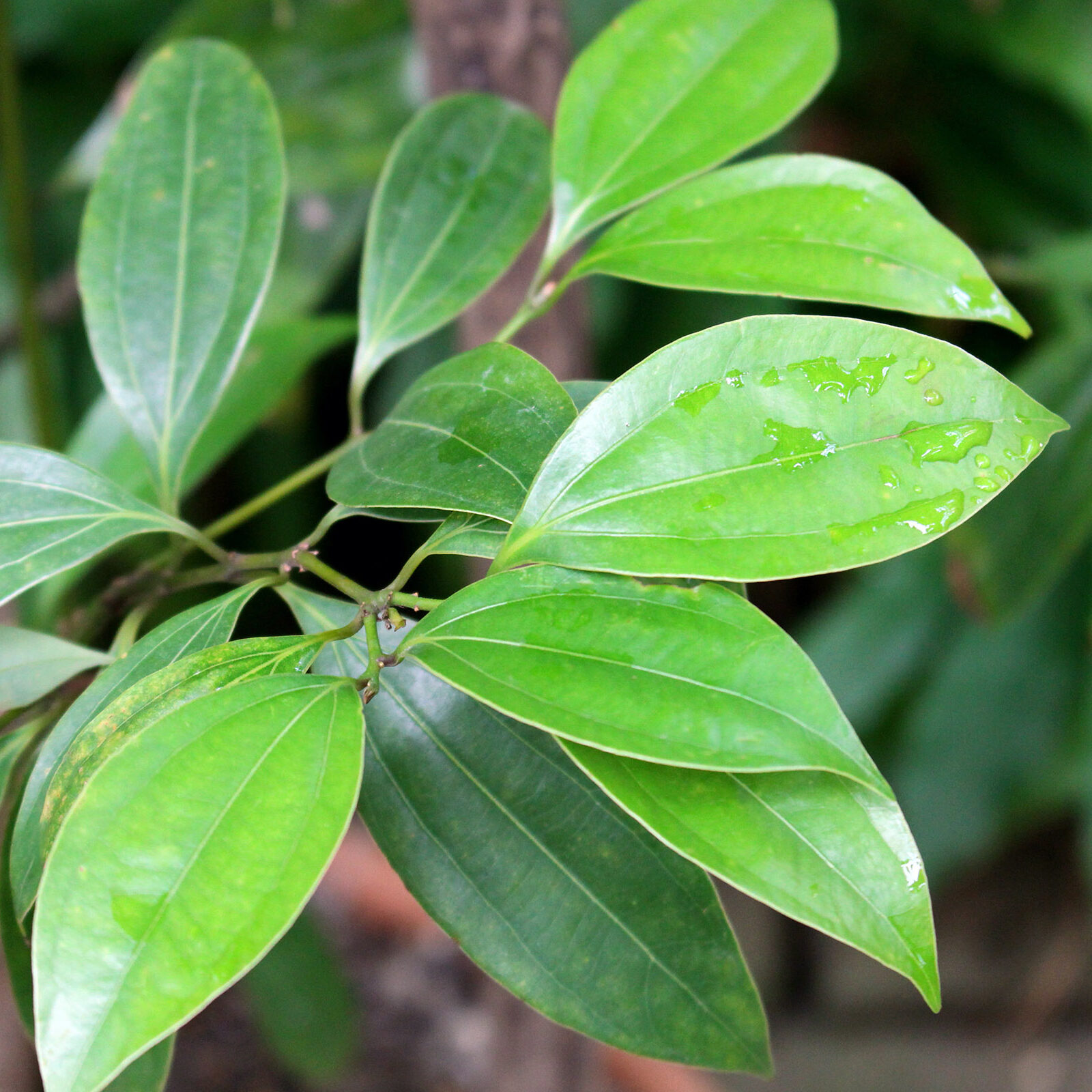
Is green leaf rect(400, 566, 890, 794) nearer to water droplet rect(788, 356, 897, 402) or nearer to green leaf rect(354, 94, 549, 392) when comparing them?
water droplet rect(788, 356, 897, 402)

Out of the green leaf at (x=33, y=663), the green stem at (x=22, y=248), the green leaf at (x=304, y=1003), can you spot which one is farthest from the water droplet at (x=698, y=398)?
the green leaf at (x=304, y=1003)

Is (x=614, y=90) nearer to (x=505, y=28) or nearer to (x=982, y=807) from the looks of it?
(x=505, y=28)

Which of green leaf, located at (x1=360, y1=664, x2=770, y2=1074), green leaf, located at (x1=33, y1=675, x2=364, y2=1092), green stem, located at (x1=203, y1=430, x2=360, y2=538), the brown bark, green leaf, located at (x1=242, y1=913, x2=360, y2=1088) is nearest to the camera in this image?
green leaf, located at (x1=33, y1=675, x2=364, y2=1092)

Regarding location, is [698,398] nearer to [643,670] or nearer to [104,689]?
[643,670]

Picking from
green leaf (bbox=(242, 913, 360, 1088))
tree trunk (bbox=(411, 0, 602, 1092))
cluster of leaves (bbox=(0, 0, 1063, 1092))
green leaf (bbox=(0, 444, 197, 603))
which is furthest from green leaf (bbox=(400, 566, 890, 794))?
green leaf (bbox=(242, 913, 360, 1088))

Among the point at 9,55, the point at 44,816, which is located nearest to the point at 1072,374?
the point at 44,816

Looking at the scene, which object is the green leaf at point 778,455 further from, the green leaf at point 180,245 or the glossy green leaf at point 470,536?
the green leaf at point 180,245

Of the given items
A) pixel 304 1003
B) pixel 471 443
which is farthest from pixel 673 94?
pixel 304 1003
